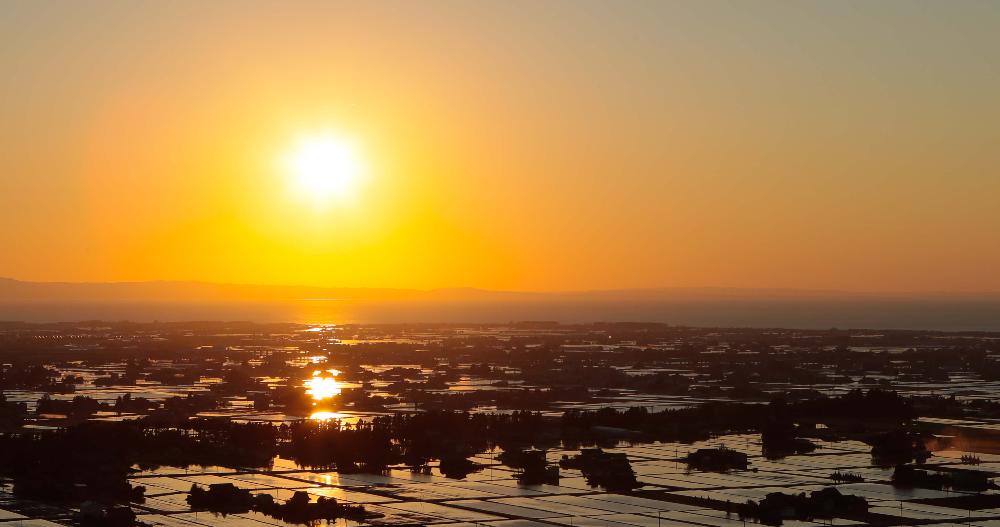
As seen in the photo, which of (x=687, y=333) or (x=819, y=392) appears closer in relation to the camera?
(x=819, y=392)

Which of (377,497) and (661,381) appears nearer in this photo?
(377,497)

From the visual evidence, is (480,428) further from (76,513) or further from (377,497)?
(76,513)

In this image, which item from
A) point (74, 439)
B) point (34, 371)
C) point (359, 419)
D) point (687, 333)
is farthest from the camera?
point (687, 333)

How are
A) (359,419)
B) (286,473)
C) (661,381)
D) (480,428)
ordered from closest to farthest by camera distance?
(286,473) < (480,428) < (359,419) < (661,381)

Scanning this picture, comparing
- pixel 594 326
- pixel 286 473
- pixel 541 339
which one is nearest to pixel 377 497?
pixel 286 473

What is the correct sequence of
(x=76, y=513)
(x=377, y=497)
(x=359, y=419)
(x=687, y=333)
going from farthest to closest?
(x=687, y=333) → (x=359, y=419) → (x=377, y=497) → (x=76, y=513)

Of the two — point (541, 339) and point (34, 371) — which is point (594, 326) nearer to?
point (541, 339)

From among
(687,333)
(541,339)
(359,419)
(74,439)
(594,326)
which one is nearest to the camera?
(74,439)

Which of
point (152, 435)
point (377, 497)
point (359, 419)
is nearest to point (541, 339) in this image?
point (359, 419)

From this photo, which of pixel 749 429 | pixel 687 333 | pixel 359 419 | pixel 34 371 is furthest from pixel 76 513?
pixel 687 333
